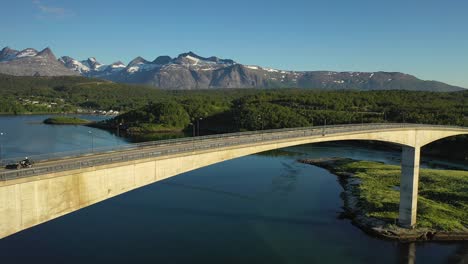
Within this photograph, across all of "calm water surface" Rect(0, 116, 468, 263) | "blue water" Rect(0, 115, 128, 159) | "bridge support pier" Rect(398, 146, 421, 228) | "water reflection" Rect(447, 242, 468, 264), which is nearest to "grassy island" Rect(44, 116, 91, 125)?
"blue water" Rect(0, 115, 128, 159)

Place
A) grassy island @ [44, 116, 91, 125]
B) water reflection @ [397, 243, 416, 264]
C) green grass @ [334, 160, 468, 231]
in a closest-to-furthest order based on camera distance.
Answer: water reflection @ [397, 243, 416, 264] < green grass @ [334, 160, 468, 231] < grassy island @ [44, 116, 91, 125]

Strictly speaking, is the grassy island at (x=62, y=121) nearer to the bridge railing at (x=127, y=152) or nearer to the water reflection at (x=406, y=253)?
the bridge railing at (x=127, y=152)

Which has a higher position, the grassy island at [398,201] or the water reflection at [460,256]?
the grassy island at [398,201]

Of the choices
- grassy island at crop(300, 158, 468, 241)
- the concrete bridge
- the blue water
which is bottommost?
grassy island at crop(300, 158, 468, 241)

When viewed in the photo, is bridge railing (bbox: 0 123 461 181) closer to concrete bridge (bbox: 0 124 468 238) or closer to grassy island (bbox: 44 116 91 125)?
concrete bridge (bbox: 0 124 468 238)

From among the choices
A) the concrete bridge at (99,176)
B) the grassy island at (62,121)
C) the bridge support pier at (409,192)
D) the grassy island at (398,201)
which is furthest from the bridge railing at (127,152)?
the grassy island at (62,121)

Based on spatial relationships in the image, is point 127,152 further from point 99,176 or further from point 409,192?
point 409,192

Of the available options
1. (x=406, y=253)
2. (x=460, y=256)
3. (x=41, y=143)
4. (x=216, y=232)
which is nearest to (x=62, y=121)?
(x=41, y=143)
